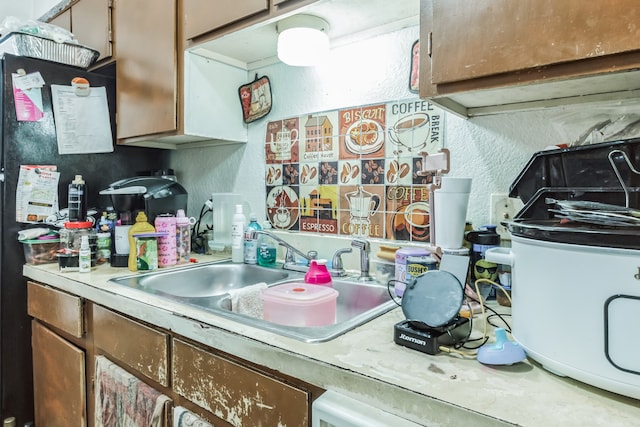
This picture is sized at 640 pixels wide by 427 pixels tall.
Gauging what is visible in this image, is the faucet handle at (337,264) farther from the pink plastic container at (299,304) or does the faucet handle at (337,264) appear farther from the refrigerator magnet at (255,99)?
the refrigerator magnet at (255,99)

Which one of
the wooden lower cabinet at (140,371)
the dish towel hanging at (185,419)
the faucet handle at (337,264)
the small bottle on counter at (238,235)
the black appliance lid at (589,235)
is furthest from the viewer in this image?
the small bottle on counter at (238,235)

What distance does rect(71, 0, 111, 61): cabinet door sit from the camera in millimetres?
1822

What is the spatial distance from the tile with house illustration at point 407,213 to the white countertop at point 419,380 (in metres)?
0.42

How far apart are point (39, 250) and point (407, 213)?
1.48 metres

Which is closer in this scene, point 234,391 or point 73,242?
point 234,391

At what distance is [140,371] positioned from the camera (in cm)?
106

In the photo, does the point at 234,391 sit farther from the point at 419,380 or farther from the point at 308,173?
the point at 308,173

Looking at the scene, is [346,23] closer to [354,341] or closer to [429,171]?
[429,171]

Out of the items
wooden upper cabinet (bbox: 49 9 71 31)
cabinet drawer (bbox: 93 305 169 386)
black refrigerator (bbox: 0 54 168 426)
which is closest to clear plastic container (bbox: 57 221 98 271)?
black refrigerator (bbox: 0 54 168 426)

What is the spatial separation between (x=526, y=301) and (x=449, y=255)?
0.88 feet

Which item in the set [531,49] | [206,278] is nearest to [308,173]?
[206,278]

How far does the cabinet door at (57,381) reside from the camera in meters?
1.32

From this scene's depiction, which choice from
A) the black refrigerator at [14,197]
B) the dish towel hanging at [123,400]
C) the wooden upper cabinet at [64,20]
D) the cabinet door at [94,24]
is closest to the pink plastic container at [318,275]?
the dish towel hanging at [123,400]

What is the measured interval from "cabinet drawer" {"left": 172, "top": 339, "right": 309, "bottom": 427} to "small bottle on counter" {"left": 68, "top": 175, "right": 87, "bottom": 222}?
3.38 feet
